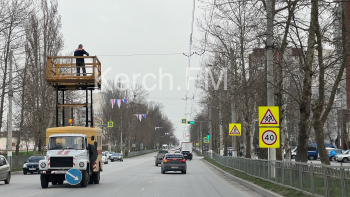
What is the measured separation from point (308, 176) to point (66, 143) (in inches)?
481

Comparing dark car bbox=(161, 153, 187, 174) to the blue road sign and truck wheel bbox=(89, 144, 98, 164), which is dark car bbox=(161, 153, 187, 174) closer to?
truck wheel bbox=(89, 144, 98, 164)

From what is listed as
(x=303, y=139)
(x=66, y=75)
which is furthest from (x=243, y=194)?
(x=66, y=75)

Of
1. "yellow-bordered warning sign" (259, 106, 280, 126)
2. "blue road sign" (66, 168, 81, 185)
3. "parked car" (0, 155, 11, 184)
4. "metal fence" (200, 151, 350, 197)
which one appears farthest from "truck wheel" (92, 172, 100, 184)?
"yellow-bordered warning sign" (259, 106, 280, 126)

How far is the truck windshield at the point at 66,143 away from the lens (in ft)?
75.7

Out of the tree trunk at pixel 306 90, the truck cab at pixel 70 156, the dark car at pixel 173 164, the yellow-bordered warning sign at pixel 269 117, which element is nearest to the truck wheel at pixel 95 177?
the truck cab at pixel 70 156

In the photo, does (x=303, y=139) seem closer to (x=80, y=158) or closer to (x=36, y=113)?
(x=80, y=158)

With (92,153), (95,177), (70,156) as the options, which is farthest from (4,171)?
(70,156)

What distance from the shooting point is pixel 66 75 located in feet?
89.8

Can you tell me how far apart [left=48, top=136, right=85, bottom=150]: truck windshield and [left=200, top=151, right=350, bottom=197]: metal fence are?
834cm

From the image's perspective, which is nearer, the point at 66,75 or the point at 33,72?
the point at 66,75

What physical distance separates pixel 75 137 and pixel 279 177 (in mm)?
9606

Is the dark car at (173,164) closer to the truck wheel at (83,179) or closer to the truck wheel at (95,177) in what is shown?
the truck wheel at (95,177)

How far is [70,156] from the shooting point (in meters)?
22.2

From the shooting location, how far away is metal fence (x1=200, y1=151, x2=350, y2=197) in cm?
1172
